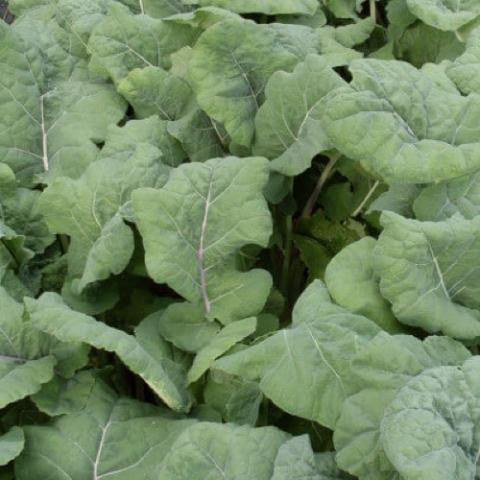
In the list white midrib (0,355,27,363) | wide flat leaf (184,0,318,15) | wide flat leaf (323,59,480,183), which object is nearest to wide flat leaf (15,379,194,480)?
white midrib (0,355,27,363)

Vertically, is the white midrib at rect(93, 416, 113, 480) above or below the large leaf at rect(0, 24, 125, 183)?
below

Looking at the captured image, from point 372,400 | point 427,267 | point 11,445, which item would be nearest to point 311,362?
point 372,400

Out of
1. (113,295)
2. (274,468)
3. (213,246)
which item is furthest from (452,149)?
(113,295)

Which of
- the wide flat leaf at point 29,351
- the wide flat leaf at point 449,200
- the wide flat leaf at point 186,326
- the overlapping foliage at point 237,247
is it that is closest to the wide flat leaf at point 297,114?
the overlapping foliage at point 237,247

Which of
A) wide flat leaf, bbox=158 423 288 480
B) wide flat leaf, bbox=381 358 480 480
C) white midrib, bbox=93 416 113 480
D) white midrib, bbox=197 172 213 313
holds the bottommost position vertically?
white midrib, bbox=93 416 113 480

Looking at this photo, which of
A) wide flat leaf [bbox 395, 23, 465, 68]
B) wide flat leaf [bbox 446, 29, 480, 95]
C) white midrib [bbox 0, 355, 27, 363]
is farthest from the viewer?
wide flat leaf [bbox 395, 23, 465, 68]

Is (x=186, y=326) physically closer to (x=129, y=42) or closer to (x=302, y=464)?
(x=302, y=464)

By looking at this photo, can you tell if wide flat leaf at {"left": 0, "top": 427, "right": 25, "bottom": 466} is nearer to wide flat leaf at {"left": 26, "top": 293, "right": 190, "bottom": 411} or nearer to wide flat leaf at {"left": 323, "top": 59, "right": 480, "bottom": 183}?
wide flat leaf at {"left": 26, "top": 293, "right": 190, "bottom": 411}

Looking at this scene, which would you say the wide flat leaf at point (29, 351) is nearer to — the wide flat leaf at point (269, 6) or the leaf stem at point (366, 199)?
the leaf stem at point (366, 199)
